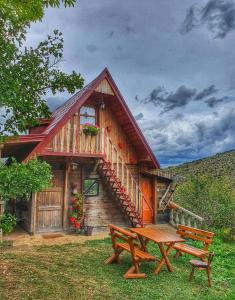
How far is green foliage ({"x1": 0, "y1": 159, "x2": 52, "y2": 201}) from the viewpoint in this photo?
5.36m

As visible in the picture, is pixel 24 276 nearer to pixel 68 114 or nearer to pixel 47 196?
pixel 47 196

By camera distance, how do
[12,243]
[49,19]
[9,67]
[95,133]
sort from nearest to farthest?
[9,67] < [49,19] < [12,243] < [95,133]

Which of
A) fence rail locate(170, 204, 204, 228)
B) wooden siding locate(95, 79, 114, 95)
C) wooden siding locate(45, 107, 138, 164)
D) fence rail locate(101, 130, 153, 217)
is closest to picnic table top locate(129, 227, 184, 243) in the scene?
fence rail locate(101, 130, 153, 217)

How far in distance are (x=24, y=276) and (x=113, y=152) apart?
26.8 feet

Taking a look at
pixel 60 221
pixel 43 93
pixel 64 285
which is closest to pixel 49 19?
pixel 43 93

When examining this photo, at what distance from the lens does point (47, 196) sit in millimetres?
13469

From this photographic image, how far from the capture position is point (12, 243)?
1077 centimetres

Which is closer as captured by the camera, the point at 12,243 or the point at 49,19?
the point at 49,19

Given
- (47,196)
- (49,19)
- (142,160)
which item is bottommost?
(47,196)

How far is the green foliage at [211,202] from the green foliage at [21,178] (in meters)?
11.4

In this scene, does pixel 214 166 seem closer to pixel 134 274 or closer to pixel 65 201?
pixel 65 201

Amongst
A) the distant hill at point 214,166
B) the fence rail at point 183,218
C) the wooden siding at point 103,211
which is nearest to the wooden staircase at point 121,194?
the wooden siding at point 103,211

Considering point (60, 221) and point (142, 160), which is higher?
point (142, 160)

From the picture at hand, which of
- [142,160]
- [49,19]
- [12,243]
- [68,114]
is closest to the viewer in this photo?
[49,19]
